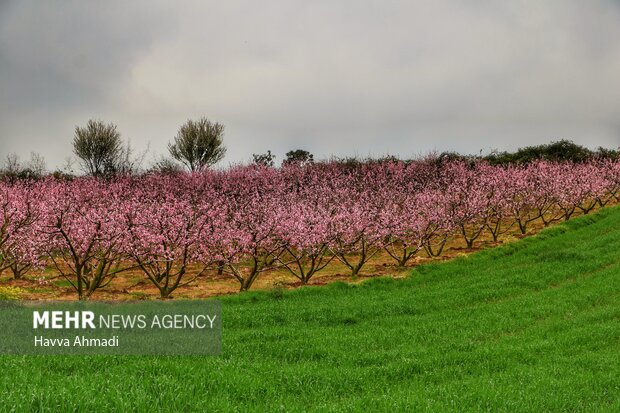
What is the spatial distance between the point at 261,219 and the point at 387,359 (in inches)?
779

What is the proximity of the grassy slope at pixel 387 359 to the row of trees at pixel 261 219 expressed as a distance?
17.7 feet

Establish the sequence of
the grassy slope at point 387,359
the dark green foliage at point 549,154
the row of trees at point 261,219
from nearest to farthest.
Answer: the grassy slope at point 387,359 < the row of trees at point 261,219 < the dark green foliage at point 549,154

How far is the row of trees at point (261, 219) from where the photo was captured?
88.8 ft

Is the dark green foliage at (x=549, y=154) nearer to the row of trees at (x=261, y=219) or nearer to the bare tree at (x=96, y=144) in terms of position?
the row of trees at (x=261, y=219)

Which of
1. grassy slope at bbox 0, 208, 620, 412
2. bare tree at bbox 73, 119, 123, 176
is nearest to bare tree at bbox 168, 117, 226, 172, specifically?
bare tree at bbox 73, 119, 123, 176

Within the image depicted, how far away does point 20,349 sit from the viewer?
12.5m

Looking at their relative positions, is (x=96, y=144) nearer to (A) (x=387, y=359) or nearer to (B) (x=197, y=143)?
(B) (x=197, y=143)

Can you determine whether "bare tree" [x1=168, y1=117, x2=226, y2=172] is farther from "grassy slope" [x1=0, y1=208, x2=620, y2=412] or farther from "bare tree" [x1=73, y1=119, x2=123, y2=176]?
"grassy slope" [x1=0, y1=208, x2=620, y2=412]

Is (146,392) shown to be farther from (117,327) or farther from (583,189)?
(583,189)

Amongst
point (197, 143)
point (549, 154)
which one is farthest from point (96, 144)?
point (549, 154)

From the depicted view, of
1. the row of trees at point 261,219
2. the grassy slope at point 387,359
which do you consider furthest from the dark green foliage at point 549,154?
the grassy slope at point 387,359

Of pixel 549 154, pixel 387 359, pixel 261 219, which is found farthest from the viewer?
pixel 549 154

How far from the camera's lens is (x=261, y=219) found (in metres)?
32.5

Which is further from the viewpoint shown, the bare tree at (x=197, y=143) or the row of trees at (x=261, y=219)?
the bare tree at (x=197, y=143)
